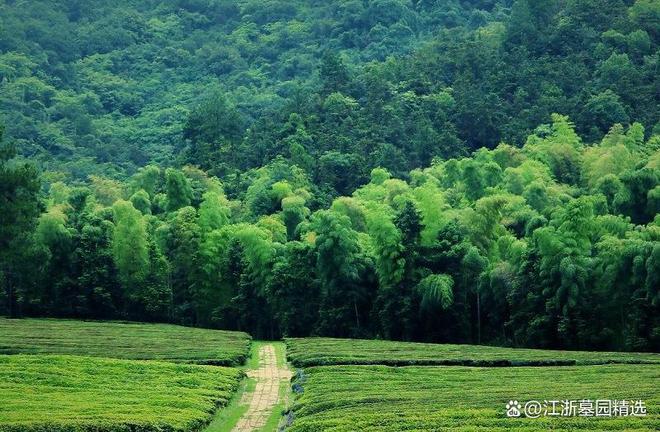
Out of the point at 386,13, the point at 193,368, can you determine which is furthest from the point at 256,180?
the point at 386,13

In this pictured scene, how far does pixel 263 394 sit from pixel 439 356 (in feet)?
37.9

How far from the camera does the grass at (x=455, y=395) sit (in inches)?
1639

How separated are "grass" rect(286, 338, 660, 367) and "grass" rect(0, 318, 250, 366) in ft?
14.1

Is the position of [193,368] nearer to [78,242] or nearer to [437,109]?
[78,242]

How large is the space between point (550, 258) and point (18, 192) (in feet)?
102

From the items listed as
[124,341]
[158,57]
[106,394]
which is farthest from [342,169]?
[158,57]

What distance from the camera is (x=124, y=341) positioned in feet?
229

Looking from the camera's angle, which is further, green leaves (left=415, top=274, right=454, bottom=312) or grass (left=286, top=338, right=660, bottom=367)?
green leaves (left=415, top=274, right=454, bottom=312)

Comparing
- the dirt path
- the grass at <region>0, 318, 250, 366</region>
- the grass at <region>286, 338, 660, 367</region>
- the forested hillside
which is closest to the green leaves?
the grass at <region>286, 338, 660, 367</region>

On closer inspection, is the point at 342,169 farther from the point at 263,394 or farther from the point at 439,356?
the point at 263,394

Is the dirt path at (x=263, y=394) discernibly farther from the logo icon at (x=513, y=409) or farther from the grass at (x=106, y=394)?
the logo icon at (x=513, y=409)

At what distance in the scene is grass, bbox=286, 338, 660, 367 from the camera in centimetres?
6081

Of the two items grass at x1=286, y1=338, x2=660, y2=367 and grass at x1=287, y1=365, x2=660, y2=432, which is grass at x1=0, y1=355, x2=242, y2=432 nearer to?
grass at x1=287, y1=365, x2=660, y2=432

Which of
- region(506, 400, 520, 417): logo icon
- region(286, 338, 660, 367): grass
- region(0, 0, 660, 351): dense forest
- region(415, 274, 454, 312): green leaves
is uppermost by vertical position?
region(0, 0, 660, 351): dense forest
